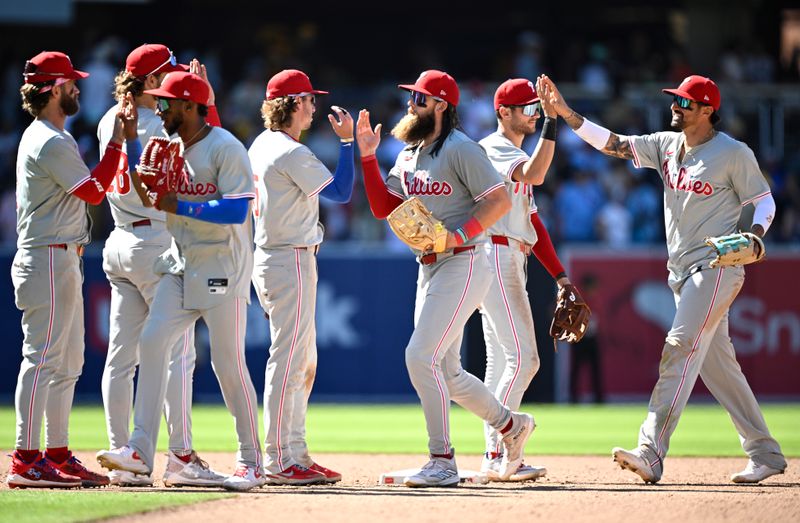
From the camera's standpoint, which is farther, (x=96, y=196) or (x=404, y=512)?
(x=96, y=196)

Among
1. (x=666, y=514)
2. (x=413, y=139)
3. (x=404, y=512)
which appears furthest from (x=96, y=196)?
(x=666, y=514)

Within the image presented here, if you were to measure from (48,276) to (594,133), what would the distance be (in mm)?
3523

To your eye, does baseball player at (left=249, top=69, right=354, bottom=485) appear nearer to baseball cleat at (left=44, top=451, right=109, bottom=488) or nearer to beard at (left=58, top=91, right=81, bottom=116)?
baseball cleat at (left=44, top=451, right=109, bottom=488)

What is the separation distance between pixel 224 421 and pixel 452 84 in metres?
6.75

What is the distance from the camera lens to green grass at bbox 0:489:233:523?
578 cm

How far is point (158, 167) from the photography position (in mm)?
6578

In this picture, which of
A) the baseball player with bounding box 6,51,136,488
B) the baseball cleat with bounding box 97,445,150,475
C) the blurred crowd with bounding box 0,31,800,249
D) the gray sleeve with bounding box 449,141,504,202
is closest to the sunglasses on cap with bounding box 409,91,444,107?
the gray sleeve with bounding box 449,141,504,202

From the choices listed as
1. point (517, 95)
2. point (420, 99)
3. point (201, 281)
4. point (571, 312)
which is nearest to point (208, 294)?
point (201, 281)

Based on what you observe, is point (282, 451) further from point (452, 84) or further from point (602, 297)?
point (602, 297)

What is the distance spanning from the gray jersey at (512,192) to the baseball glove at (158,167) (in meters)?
2.03

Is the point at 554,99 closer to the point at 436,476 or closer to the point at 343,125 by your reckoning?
the point at 343,125

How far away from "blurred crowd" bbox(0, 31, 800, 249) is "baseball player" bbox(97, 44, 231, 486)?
9230mm

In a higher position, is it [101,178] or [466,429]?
[101,178]

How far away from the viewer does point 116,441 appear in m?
7.07
